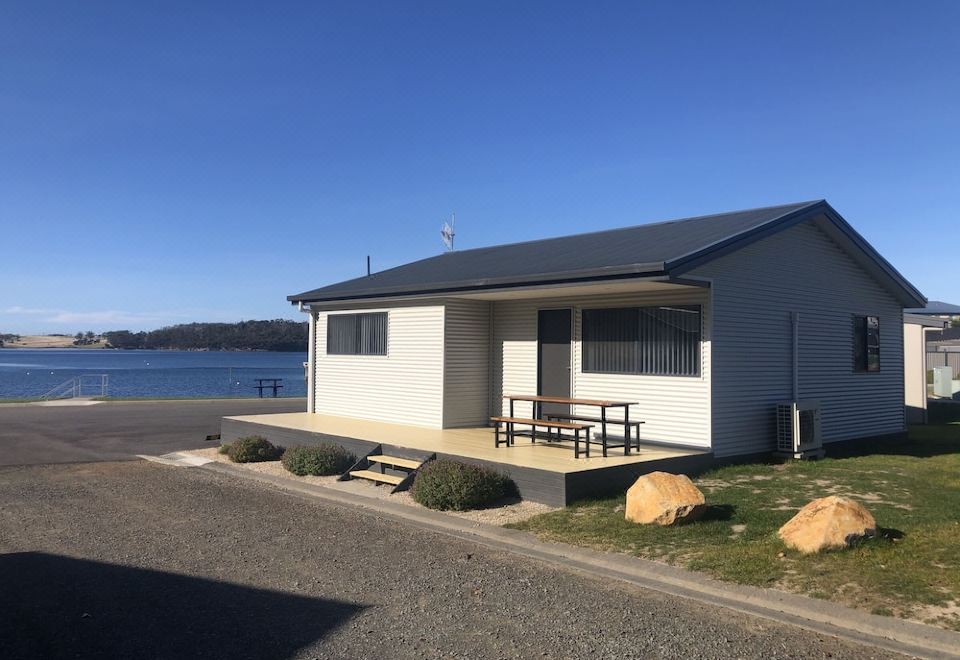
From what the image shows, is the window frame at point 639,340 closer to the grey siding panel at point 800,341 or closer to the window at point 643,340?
the window at point 643,340

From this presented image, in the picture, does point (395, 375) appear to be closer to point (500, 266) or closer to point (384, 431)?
point (384, 431)

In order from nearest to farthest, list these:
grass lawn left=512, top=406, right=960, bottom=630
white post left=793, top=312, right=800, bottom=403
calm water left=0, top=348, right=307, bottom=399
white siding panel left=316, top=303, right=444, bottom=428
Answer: grass lawn left=512, top=406, right=960, bottom=630 < white post left=793, top=312, right=800, bottom=403 < white siding panel left=316, top=303, right=444, bottom=428 < calm water left=0, top=348, right=307, bottom=399

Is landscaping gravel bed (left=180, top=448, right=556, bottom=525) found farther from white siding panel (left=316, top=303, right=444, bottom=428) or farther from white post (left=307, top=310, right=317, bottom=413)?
white post (left=307, top=310, right=317, bottom=413)

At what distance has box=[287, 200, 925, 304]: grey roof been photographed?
1035 centimetres

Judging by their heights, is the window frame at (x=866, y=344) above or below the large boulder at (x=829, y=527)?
above

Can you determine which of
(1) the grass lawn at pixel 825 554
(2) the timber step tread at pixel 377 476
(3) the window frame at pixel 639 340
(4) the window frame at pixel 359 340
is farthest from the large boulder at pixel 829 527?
(4) the window frame at pixel 359 340

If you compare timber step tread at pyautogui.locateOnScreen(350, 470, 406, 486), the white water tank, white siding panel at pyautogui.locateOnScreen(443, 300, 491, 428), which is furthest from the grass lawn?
the white water tank

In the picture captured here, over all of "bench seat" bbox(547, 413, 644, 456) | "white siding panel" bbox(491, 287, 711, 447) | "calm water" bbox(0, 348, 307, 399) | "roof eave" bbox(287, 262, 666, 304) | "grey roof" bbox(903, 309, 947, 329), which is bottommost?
"calm water" bbox(0, 348, 307, 399)

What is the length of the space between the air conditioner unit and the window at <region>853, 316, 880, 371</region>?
2.73 m

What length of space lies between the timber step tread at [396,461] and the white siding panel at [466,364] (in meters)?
2.31

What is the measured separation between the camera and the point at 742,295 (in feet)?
37.2

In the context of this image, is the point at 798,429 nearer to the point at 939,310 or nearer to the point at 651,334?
the point at 651,334

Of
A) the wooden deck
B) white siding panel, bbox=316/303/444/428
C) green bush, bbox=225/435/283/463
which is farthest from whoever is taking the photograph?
white siding panel, bbox=316/303/444/428

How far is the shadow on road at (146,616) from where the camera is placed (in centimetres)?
470
